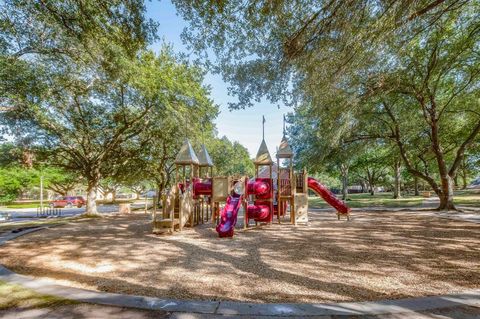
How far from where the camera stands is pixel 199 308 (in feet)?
11.6

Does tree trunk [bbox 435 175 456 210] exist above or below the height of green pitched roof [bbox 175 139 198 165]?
below

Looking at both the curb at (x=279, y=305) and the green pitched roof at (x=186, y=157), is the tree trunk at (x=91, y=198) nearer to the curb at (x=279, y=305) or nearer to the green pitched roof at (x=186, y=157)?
the green pitched roof at (x=186, y=157)

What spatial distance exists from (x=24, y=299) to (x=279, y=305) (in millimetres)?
3826

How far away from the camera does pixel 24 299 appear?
394 centimetres

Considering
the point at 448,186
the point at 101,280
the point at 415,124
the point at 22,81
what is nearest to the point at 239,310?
the point at 101,280

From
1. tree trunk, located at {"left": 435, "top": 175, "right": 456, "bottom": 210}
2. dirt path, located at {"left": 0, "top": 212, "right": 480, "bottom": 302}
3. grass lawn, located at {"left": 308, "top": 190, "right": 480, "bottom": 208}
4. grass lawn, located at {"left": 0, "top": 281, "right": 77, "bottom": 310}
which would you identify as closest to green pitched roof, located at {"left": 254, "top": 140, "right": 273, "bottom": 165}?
dirt path, located at {"left": 0, "top": 212, "right": 480, "bottom": 302}

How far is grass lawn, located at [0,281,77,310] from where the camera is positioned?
374cm

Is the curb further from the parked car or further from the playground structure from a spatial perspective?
the parked car

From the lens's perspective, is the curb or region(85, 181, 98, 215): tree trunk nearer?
the curb

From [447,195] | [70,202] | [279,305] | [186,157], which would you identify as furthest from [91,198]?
[447,195]

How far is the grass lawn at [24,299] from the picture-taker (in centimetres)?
374

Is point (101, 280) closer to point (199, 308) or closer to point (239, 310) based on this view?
A: point (199, 308)

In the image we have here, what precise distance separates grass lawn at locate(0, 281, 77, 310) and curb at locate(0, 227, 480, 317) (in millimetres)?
137

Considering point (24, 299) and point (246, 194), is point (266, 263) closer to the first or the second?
point (24, 299)
